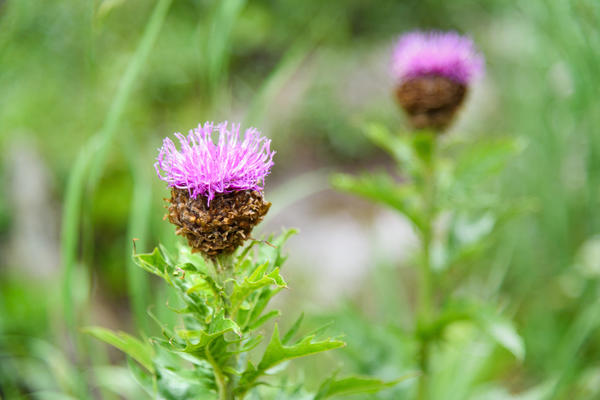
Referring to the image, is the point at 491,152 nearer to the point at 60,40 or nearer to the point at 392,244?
the point at 392,244

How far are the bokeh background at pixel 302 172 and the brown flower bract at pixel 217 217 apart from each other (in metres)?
0.37

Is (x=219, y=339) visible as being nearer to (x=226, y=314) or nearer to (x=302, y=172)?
(x=226, y=314)

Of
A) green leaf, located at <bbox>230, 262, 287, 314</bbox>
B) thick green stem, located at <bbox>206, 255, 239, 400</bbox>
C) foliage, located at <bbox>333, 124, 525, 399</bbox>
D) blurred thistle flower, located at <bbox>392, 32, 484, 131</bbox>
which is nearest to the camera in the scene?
green leaf, located at <bbox>230, 262, 287, 314</bbox>

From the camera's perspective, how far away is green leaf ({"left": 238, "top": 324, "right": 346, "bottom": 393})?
2.20ft

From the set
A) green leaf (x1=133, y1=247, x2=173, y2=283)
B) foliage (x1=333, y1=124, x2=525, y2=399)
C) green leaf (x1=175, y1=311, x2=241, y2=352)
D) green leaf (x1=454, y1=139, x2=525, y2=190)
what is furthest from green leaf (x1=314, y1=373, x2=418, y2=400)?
green leaf (x1=454, y1=139, x2=525, y2=190)

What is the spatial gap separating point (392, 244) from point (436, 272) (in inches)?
83.1

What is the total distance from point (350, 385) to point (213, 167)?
390 mm

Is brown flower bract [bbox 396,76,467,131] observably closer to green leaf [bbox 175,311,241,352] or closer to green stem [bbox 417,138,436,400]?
green stem [bbox 417,138,436,400]

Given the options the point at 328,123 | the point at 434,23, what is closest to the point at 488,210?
the point at 328,123

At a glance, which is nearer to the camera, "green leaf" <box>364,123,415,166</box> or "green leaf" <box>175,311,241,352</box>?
"green leaf" <box>175,311,241,352</box>

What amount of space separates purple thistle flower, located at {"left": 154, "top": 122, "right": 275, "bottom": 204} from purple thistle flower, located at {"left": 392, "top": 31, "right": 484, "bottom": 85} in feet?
2.48

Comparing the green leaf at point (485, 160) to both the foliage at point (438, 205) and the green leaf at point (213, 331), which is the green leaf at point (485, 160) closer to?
the foliage at point (438, 205)

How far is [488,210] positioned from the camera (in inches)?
51.8

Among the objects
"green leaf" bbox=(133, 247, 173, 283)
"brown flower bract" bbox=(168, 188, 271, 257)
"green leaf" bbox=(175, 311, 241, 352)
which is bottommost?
"green leaf" bbox=(175, 311, 241, 352)
